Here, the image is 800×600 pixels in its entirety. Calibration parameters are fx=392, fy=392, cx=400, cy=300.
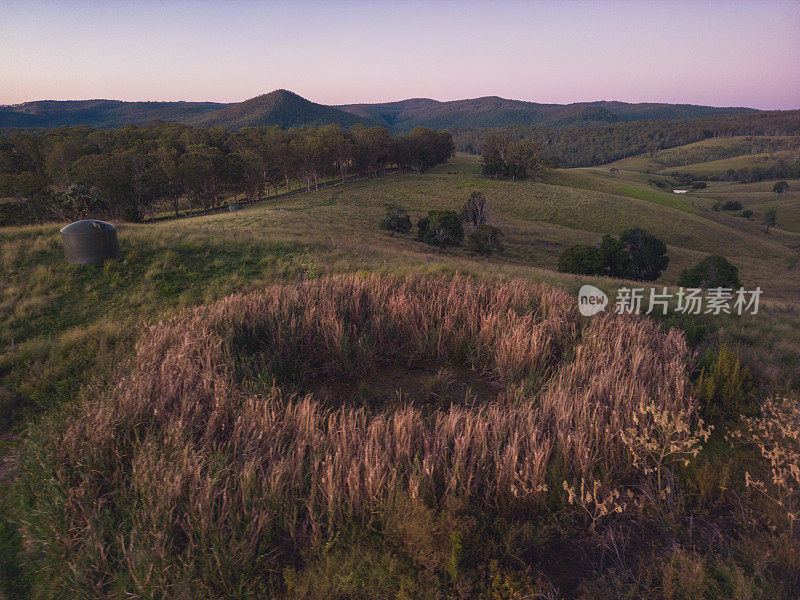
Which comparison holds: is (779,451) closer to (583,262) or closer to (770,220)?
(583,262)

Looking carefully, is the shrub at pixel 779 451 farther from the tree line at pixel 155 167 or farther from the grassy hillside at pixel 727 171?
the grassy hillside at pixel 727 171

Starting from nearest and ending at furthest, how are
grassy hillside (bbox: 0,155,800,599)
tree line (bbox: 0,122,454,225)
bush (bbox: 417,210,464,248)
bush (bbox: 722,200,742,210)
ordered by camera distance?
grassy hillside (bbox: 0,155,800,599)
bush (bbox: 417,210,464,248)
tree line (bbox: 0,122,454,225)
bush (bbox: 722,200,742,210)

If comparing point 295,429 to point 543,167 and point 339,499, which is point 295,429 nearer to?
point 339,499

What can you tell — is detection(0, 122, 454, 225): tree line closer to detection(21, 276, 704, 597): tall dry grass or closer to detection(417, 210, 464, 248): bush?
detection(417, 210, 464, 248): bush

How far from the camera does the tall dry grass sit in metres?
2.64

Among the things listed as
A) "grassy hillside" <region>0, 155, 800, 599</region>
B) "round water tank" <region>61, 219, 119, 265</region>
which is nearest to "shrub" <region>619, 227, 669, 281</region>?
"grassy hillside" <region>0, 155, 800, 599</region>

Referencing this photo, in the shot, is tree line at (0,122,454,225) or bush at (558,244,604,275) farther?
tree line at (0,122,454,225)

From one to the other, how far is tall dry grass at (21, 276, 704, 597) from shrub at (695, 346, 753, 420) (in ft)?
0.75

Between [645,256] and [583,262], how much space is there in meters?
9.34

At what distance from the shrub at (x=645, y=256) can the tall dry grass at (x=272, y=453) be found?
122ft

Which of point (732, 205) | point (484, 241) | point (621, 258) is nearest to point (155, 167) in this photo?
point (484, 241)

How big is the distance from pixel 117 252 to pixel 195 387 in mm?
7923

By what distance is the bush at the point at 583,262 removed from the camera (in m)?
32.4

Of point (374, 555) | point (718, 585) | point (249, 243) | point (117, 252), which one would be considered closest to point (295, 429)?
point (374, 555)
